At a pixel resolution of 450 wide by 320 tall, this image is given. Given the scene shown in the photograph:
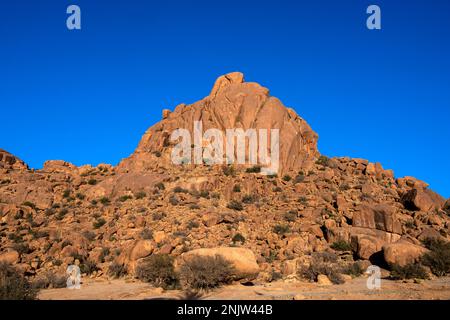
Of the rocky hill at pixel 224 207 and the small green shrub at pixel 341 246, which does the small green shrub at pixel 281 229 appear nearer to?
the rocky hill at pixel 224 207

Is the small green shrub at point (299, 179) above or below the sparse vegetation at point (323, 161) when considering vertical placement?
below

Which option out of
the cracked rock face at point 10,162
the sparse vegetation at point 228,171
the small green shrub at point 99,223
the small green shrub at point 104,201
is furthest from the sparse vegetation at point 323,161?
the cracked rock face at point 10,162

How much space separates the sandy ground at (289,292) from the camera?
11844 mm

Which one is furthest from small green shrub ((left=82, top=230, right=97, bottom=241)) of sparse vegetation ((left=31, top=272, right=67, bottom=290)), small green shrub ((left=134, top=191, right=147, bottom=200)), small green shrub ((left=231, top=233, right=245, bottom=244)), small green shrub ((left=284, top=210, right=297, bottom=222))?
Answer: small green shrub ((left=284, top=210, right=297, bottom=222))

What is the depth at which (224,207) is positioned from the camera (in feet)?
96.3

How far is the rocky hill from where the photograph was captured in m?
21.3

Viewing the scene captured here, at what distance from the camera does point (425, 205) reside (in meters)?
29.0

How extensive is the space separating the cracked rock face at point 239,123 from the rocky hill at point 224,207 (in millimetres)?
138

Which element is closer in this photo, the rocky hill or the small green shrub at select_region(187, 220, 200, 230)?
the rocky hill

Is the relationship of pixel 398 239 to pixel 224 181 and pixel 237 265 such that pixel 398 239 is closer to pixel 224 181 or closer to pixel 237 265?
pixel 237 265

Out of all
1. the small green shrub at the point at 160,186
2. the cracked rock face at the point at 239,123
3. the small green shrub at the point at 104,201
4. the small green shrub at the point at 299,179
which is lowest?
the small green shrub at the point at 104,201

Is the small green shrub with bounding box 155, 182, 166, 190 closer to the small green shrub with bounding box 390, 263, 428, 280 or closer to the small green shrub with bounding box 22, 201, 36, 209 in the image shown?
the small green shrub with bounding box 22, 201, 36, 209

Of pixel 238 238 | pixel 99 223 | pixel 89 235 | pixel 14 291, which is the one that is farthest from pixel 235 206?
pixel 14 291

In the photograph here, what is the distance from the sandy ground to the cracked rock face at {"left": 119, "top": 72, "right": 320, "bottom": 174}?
22147 millimetres
